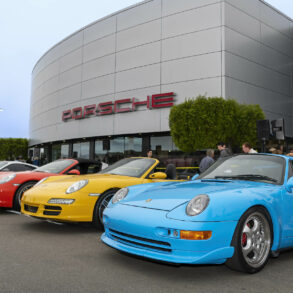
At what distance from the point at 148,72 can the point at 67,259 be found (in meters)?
20.7

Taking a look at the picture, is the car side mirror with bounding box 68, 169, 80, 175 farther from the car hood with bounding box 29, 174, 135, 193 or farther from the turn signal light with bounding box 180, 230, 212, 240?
the turn signal light with bounding box 180, 230, 212, 240

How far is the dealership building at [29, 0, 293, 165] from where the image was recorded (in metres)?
21.2

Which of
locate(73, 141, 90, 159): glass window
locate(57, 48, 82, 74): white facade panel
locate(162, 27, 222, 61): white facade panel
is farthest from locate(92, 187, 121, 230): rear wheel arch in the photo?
locate(73, 141, 90, 159): glass window

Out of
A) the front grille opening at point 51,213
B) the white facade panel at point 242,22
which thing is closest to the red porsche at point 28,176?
the front grille opening at point 51,213

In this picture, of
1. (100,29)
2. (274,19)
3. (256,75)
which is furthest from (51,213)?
(100,29)

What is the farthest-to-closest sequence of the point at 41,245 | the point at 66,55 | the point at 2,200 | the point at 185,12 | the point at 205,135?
the point at 66,55
the point at 185,12
the point at 205,135
the point at 2,200
the point at 41,245

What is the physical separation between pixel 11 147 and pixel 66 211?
1747 inches

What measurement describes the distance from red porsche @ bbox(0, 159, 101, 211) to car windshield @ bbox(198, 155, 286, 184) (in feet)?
13.4

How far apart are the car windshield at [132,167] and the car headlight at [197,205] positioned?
3.07m

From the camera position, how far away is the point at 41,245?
457cm

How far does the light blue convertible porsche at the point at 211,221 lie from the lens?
3166 mm

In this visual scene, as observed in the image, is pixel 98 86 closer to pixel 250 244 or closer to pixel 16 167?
pixel 16 167

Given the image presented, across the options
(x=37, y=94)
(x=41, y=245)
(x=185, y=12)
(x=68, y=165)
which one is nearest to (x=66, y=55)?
(x=37, y=94)

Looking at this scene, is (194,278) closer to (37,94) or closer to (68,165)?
(68,165)
